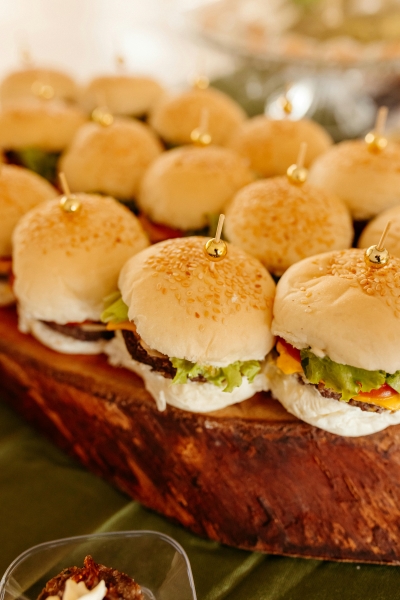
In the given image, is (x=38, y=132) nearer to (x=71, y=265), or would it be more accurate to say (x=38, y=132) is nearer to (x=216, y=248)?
(x=71, y=265)

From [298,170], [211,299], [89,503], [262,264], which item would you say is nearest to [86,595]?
[89,503]

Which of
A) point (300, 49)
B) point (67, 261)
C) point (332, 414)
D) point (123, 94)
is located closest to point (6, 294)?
point (67, 261)

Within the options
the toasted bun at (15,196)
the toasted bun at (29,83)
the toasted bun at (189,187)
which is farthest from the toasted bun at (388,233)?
the toasted bun at (29,83)

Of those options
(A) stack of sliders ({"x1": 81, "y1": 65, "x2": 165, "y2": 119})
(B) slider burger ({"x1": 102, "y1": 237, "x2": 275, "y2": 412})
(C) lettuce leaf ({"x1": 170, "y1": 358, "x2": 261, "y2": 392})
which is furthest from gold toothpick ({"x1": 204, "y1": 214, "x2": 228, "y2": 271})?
(A) stack of sliders ({"x1": 81, "y1": 65, "x2": 165, "y2": 119})

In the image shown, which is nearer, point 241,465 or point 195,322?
point 195,322

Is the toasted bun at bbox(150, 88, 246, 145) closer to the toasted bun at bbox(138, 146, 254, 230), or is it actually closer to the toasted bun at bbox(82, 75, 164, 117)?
the toasted bun at bbox(82, 75, 164, 117)

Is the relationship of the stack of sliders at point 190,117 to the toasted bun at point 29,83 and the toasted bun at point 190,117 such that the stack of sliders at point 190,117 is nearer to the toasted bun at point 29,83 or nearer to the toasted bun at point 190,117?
the toasted bun at point 190,117
